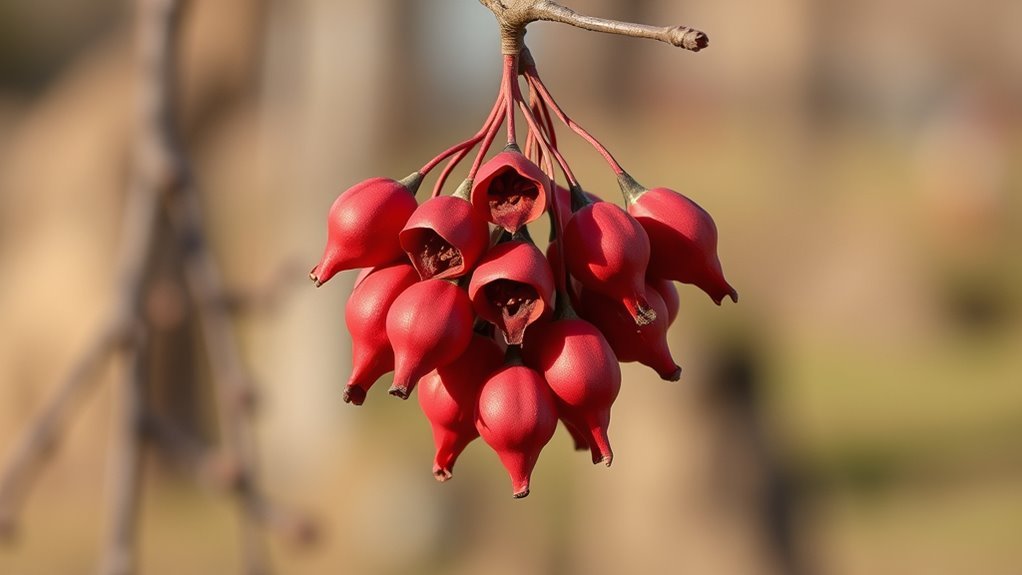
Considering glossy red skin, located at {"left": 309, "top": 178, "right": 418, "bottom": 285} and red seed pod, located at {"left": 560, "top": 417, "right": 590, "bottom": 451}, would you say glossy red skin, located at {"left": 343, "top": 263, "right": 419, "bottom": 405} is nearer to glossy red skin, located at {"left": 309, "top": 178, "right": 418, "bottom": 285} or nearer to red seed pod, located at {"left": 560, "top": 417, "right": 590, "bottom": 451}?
glossy red skin, located at {"left": 309, "top": 178, "right": 418, "bottom": 285}

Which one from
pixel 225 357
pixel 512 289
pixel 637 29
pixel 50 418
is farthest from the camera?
pixel 225 357

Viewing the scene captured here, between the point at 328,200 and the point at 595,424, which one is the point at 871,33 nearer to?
the point at 328,200

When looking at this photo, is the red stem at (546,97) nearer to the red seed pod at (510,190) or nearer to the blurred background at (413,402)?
the red seed pod at (510,190)

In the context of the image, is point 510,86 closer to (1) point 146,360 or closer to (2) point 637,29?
(2) point 637,29

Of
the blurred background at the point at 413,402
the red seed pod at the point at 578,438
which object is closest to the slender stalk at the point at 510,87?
the red seed pod at the point at 578,438

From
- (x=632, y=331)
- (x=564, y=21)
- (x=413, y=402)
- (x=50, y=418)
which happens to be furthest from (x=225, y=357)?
(x=413, y=402)

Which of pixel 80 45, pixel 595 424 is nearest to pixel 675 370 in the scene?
pixel 595 424
